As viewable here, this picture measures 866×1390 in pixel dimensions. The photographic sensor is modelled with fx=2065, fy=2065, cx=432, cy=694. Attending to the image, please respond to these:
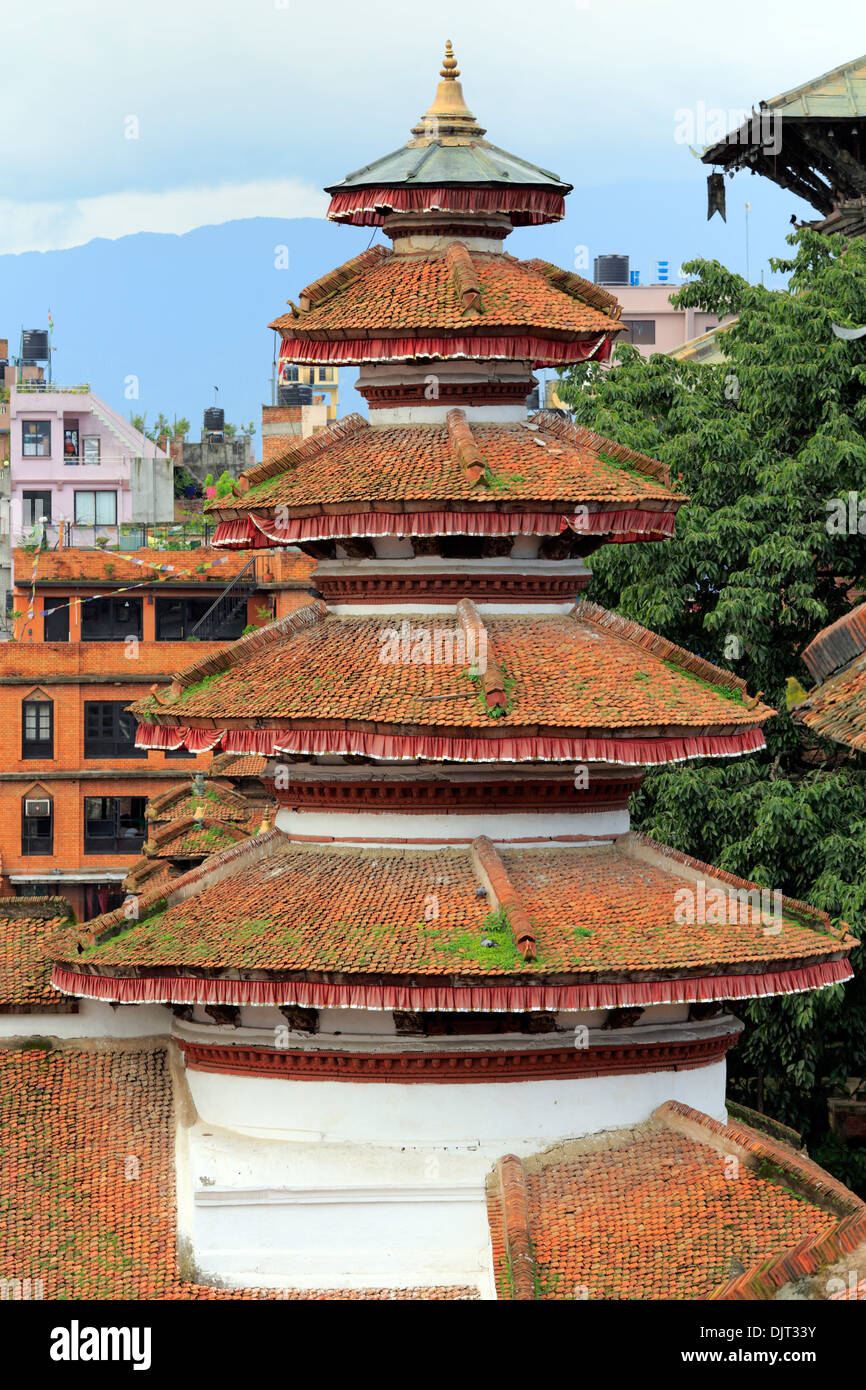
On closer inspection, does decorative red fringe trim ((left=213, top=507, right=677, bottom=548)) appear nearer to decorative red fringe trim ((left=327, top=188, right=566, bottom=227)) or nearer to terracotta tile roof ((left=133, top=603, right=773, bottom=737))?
terracotta tile roof ((left=133, top=603, right=773, bottom=737))

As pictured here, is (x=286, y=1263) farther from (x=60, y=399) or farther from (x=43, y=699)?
(x=60, y=399)

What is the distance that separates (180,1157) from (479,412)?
759cm

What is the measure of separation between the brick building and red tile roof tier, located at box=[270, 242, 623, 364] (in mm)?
38628

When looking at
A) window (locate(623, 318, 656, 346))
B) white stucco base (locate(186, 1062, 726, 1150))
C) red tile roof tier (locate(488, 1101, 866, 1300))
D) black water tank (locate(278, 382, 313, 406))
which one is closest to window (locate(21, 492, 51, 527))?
black water tank (locate(278, 382, 313, 406))

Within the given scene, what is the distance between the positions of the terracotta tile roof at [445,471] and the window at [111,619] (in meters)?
39.4

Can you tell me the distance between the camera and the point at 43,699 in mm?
59250

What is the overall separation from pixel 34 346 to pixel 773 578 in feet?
234

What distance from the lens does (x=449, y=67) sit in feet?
68.1

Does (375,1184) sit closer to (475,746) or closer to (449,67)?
(475,746)

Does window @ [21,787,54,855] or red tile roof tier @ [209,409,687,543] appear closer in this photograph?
red tile roof tier @ [209,409,687,543]

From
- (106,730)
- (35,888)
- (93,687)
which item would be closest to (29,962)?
(93,687)

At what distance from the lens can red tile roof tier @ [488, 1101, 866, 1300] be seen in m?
16.1

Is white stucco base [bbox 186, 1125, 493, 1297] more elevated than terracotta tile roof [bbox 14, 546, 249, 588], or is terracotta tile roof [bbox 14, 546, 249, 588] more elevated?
terracotta tile roof [bbox 14, 546, 249, 588]
